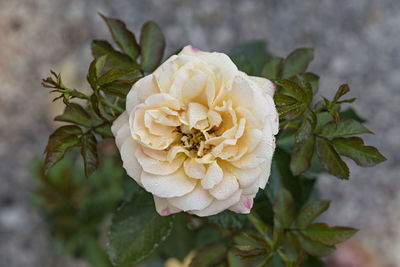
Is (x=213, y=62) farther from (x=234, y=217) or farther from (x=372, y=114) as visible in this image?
(x=372, y=114)

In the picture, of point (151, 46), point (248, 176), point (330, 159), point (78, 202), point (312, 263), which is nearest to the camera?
point (248, 176)

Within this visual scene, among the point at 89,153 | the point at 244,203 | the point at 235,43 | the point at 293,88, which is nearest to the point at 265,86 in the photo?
the point at 293,88

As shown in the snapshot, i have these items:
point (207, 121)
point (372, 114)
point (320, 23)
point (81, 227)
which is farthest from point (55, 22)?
point (207, 121)

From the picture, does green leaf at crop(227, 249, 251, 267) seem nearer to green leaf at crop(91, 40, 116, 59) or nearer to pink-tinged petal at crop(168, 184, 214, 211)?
pink-tinged petal at crop(168, 184, 214, 211)

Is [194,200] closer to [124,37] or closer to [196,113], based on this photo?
[196,113]

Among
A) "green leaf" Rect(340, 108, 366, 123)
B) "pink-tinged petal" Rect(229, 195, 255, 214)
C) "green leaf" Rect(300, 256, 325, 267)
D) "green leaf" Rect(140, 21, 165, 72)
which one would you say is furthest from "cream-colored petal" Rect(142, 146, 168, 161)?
"green leaf" Rect(300, 256, 325, 267)
